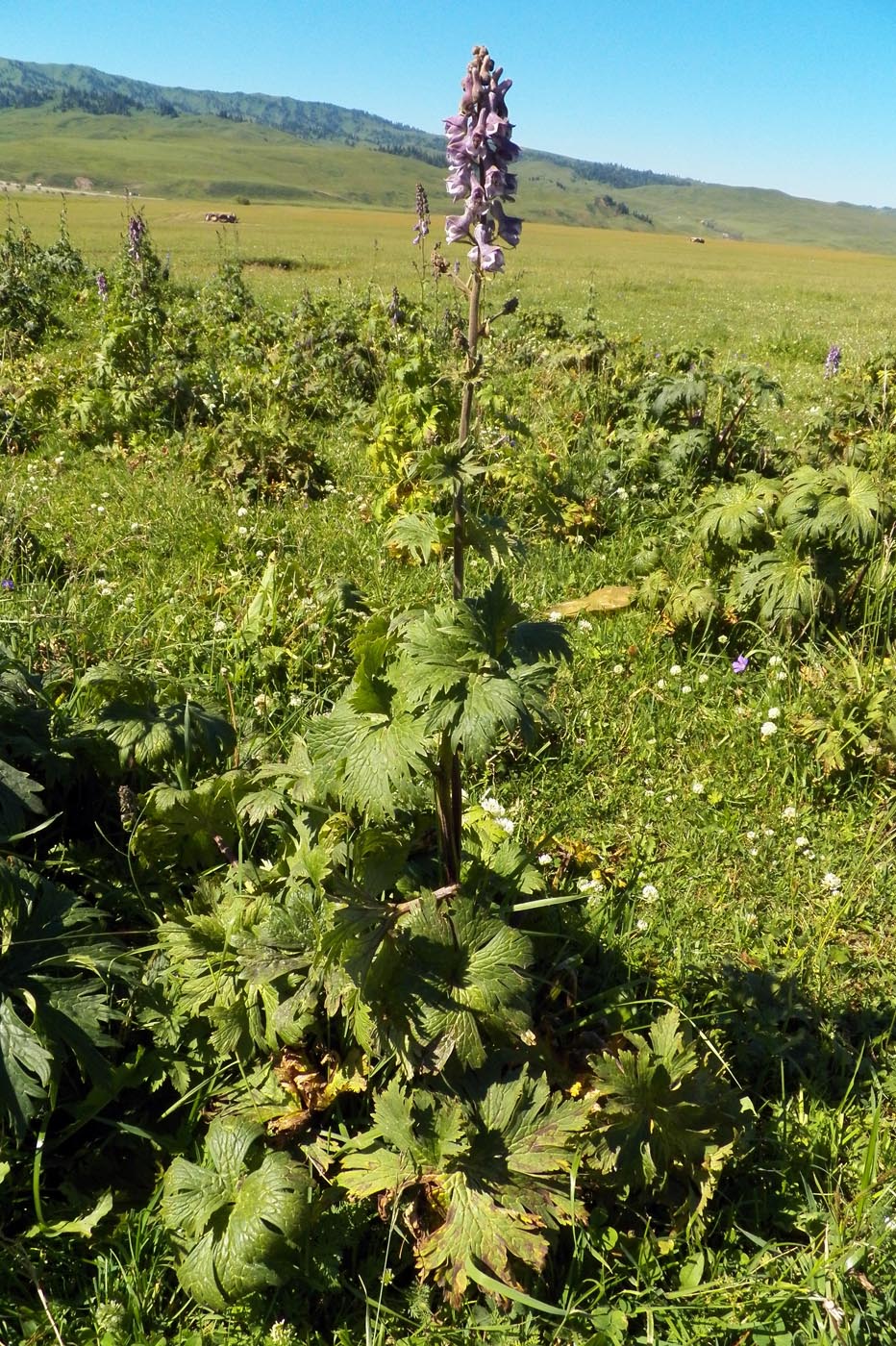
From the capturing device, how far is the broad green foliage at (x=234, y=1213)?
1897 mm

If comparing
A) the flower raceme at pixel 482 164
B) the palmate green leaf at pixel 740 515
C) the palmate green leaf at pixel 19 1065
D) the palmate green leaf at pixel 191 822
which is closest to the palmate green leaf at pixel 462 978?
the palmate green leaf at pixel 19 1065

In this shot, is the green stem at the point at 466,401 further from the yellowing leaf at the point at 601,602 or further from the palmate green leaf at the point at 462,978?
the yellowing leaf at the point at 601,602

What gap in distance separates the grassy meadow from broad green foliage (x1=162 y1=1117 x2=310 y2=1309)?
1cm

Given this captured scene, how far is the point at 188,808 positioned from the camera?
111 inches

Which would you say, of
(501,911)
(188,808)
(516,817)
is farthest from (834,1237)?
(188,808)

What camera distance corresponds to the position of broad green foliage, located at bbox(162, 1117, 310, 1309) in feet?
6.23

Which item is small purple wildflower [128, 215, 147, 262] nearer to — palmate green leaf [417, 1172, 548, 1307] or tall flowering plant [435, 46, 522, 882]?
tall flowering plant [435, 46, 522, 882]

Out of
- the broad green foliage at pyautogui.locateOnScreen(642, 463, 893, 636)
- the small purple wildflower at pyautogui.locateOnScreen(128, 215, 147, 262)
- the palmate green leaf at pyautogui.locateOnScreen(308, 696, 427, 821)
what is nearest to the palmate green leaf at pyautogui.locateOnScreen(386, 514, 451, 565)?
the palmate green leaf at pyautogui.locateOnScreen(308, 696, 427, 821)

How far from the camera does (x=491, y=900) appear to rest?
7.61 feet

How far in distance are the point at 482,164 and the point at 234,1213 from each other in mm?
2572

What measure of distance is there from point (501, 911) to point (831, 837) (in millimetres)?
1882

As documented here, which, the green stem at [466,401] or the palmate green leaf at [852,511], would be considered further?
the palmate green leaf at [852,511]

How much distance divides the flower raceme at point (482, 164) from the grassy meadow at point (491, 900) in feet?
2.55

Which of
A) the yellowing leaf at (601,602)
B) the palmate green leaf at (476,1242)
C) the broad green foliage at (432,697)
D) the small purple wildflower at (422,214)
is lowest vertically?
the palmate green leaf at (476,1242)
